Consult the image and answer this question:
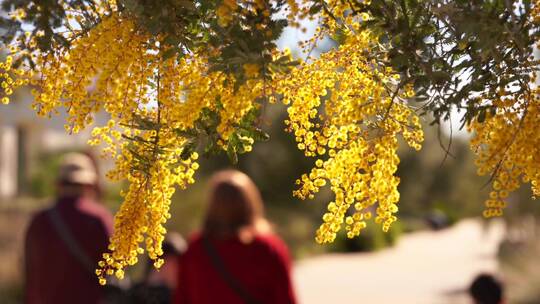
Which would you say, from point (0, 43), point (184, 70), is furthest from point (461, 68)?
point (0, 43)

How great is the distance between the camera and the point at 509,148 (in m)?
2.62

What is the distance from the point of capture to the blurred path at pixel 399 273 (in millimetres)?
13984

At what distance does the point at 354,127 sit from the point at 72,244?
3247 mm

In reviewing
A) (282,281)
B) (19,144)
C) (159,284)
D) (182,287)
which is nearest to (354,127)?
(282,281)

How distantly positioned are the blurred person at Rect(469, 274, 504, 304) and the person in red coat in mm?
2599

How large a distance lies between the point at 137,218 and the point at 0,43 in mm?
830

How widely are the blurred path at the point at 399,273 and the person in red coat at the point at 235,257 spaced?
981cm

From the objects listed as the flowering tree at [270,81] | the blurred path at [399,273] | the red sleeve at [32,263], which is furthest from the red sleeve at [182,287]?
the blurred path at [399,273]

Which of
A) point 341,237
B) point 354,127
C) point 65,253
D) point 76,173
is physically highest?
point 341,237

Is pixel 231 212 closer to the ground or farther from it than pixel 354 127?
farther from it

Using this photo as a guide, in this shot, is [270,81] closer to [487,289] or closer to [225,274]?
[225,274]

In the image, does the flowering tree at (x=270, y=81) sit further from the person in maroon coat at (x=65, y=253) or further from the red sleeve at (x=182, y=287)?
the person in maroon coat at (x=65, y=253)

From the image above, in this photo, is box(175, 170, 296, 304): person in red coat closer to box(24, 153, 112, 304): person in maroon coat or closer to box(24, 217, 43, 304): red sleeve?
box(24, 153, 112, 304): person in maroon coat

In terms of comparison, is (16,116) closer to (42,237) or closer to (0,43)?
(42,237)
